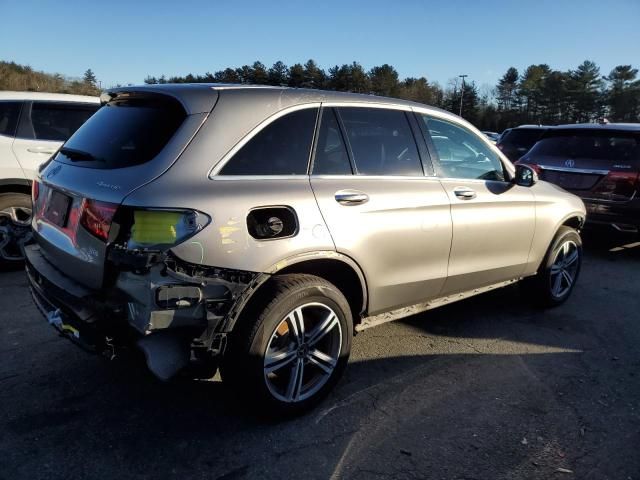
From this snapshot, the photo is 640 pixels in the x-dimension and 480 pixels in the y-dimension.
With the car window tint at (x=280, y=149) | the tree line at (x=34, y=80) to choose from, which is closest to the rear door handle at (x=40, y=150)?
the car window tint at (x=280, y=149)

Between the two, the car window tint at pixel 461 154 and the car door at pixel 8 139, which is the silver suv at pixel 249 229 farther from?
the car door at pixel 8 139

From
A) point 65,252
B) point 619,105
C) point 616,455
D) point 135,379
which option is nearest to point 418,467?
point 616,455

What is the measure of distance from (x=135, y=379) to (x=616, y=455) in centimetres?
284

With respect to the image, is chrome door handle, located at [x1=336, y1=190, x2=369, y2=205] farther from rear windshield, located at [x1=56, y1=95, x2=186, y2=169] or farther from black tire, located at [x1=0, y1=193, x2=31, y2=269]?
black tire, located at [x1=0, y1=193, x2=31, y2=269]

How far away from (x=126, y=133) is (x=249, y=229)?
93cm

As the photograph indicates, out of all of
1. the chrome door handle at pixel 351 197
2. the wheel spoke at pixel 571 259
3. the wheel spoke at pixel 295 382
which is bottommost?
the wheel spoke at pixel 295 382

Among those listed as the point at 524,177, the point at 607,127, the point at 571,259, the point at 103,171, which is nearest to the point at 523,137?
the point at 607,127

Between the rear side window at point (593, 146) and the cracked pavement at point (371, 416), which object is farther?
the rear side window at point (593, 146)

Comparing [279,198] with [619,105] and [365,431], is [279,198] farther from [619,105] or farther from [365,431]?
[619,105]

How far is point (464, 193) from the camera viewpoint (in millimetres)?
3717

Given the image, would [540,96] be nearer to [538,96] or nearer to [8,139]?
[538,96]

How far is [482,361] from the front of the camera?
376 centimetres

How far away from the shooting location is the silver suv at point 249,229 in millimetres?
2385

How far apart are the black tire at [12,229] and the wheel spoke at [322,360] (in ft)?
12.8
